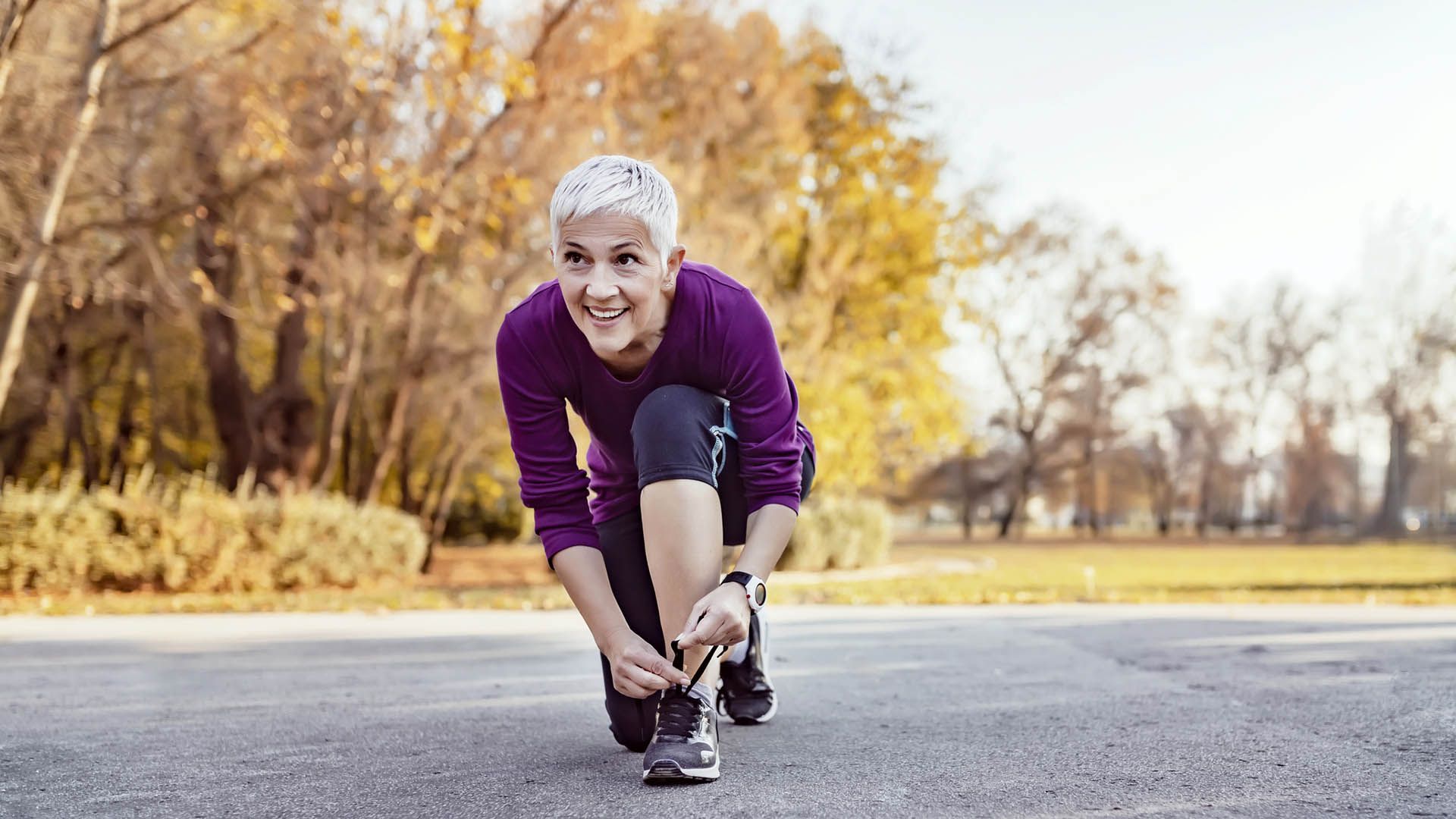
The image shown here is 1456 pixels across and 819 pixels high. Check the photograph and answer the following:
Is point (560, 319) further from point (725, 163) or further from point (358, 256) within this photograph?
point (725, 163)

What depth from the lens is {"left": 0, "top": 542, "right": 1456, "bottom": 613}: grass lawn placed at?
29.6ft

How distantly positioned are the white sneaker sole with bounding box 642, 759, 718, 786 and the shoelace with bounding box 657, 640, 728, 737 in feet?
0.26

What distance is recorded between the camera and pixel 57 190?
30.3ft

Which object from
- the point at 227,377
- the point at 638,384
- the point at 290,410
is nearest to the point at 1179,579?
the point at 290,410

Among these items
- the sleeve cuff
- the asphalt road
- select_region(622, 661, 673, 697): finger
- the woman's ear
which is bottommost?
the asphalt road

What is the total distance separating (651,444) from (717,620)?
0.46 m

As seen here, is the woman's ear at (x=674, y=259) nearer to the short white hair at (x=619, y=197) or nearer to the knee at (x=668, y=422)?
the short white hair at (x=619, y=197)

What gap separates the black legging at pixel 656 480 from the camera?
2.73 meters

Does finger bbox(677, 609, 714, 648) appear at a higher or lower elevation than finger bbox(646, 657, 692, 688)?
higher

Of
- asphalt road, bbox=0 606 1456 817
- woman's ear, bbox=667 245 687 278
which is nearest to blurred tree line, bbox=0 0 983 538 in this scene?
asphalt road, bbox=0 606 1456 817

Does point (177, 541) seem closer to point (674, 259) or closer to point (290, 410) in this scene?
point (290, 410)

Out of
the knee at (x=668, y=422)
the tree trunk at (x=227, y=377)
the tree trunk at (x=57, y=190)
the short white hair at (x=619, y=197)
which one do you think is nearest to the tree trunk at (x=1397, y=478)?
the tree trunk at (x=227, y=377)

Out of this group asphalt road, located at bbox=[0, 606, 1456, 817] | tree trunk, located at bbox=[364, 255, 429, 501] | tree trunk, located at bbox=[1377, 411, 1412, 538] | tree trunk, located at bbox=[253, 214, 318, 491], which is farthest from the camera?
tree trunk, located at bbox=[1377, 411, 1412, 538]

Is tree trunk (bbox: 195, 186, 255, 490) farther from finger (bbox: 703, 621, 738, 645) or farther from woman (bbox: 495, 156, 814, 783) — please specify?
finger (bbox: 703, 621, 738, 645)
